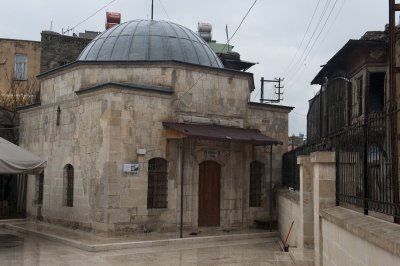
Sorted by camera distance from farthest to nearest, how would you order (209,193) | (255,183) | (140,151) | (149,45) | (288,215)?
(149,45), (255,183), (209,193), (140,151), (288,215)

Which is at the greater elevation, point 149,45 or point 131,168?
point 149,45

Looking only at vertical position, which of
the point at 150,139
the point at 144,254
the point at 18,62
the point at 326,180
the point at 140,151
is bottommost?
the point at 144,254

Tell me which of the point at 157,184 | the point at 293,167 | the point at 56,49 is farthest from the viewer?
the point at 56,49

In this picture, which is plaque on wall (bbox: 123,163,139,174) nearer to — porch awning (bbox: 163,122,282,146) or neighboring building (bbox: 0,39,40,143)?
porch awning (bbox: 163,122,282,146)

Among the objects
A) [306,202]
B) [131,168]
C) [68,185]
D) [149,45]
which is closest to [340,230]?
[306,202]

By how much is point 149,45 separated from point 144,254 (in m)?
8.16

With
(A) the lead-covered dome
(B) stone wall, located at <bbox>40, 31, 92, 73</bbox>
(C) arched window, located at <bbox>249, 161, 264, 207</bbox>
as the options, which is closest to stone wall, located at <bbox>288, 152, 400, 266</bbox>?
(C) arched window, located at <bbox>249, 161, 264, 207</bbox>

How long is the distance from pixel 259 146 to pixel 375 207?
11.5 m

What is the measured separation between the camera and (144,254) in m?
11.6

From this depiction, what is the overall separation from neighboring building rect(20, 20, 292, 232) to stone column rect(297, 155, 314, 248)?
4687mm

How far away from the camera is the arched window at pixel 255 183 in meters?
16.5

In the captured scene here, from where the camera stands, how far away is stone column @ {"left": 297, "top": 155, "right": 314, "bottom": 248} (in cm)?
915

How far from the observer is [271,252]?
12266mm

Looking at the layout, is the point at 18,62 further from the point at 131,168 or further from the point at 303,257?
the point at 303,257
